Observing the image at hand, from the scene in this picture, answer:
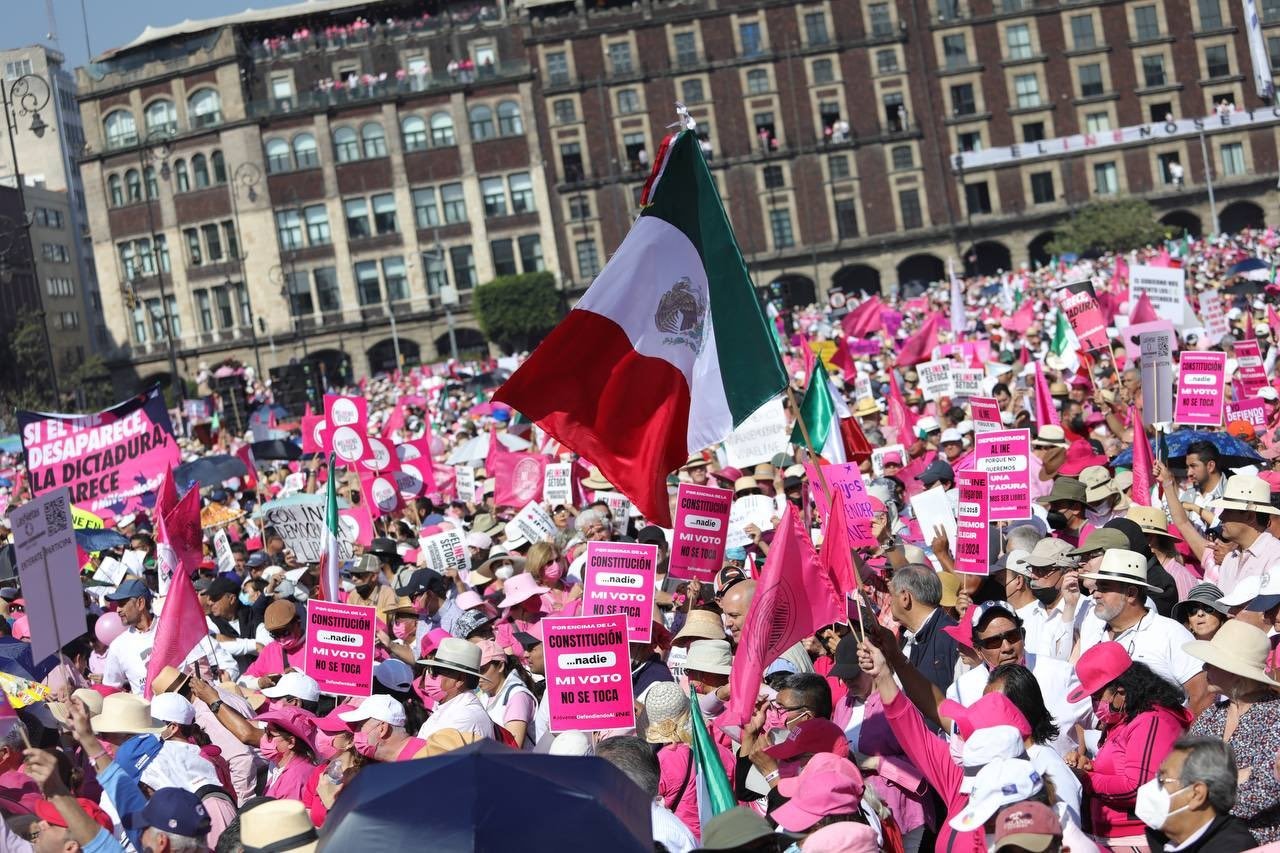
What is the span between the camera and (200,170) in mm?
71188

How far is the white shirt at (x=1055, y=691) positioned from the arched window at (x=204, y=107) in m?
68.0

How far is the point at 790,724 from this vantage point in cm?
634

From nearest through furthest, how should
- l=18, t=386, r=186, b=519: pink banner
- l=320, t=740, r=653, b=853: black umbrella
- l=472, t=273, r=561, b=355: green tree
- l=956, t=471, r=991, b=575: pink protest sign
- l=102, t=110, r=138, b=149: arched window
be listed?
l=320, t=740, r=653, b=853: black umbrella < l=956, t=471, r=991, b=575: pink protest sign < l=18, t=386, r=186, b=519: pink banner < l=472, t=273, r=561, b=355: green tree < l=102, t=110, r=138, b=149: arched window

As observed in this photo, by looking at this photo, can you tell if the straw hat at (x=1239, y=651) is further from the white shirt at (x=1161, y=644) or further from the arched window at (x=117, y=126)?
the arched window at (x=117, y=126)

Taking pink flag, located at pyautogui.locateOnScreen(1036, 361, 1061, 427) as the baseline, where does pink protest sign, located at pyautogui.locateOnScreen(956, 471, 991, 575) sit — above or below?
below

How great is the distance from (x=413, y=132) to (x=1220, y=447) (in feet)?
→ 207

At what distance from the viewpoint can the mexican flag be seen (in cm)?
736

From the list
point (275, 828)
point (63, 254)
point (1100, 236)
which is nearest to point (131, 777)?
point (275, 828)

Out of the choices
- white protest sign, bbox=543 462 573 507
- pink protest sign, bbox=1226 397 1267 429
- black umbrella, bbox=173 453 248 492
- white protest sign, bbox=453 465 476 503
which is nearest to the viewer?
pink protest sign, bbox=1226 397 1267 429

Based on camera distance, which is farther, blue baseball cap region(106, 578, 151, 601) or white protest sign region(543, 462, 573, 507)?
white protest sign region(543, 462, 573, 507)

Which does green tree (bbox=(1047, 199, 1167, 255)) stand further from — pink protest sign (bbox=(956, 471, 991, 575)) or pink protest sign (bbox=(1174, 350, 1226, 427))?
pink protest sign (bbox=(956, 471, 991, 575))

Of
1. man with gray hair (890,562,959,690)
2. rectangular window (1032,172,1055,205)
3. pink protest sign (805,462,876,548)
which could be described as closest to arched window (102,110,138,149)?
rectangular window (1032,172,1055,205)

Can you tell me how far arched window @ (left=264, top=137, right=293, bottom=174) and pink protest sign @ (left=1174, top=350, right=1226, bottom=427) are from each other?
6173 cm

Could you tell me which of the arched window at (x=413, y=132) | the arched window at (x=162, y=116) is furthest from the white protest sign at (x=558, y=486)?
the arched window at (x=162, y=116)
